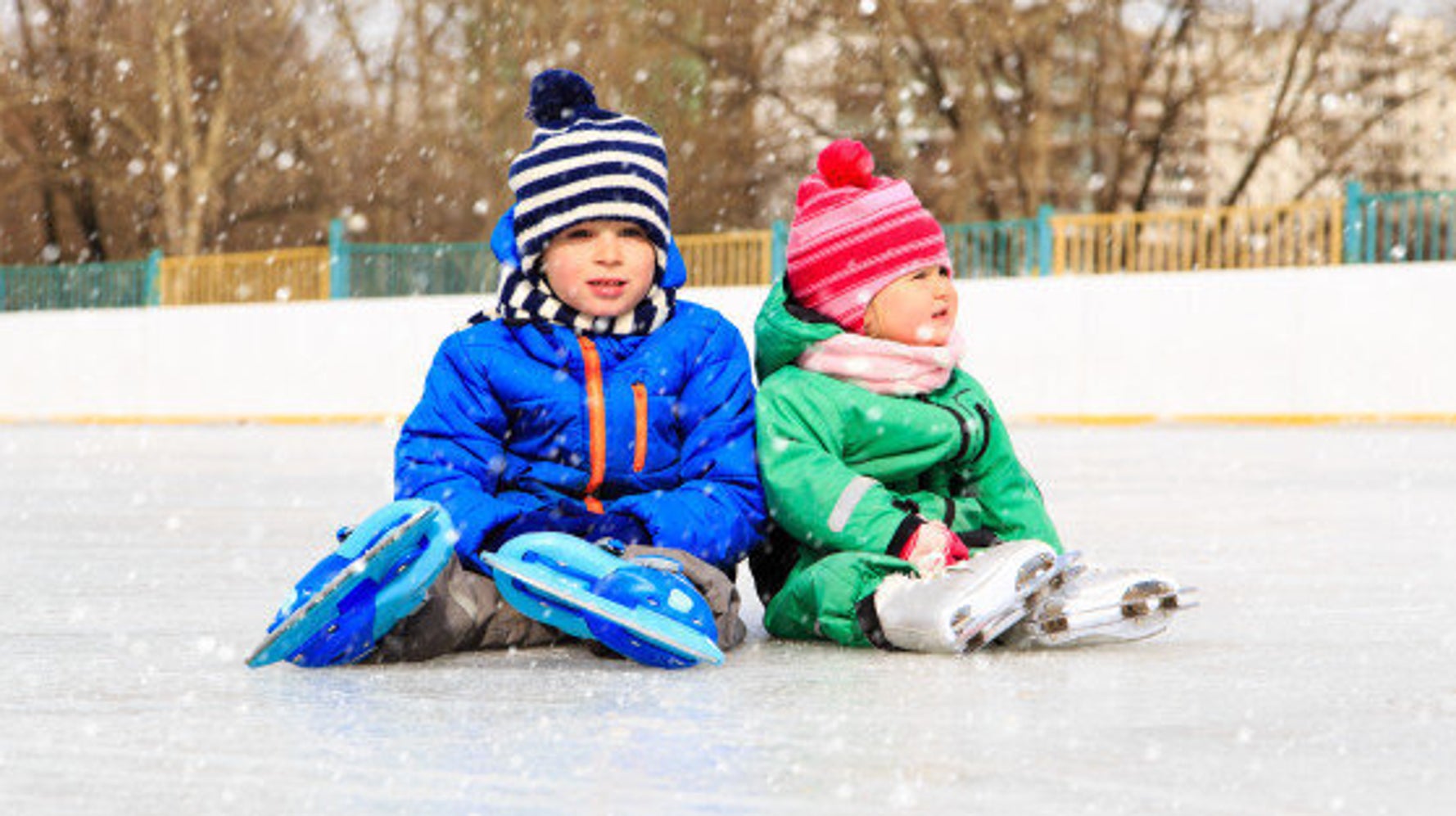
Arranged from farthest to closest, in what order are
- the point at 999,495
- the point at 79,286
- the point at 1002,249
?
the point at 79,286 → the point at 1002,249 → the point at 999,495

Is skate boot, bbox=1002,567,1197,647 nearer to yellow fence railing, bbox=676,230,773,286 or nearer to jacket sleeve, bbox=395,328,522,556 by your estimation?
jacket sleeve, bbox=395,328,522,556

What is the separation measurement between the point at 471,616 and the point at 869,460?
2.24 feet

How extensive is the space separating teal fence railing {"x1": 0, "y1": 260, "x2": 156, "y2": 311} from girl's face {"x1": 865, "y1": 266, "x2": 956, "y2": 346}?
1518 cm

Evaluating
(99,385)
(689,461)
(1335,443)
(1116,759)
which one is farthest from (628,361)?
(99,385)

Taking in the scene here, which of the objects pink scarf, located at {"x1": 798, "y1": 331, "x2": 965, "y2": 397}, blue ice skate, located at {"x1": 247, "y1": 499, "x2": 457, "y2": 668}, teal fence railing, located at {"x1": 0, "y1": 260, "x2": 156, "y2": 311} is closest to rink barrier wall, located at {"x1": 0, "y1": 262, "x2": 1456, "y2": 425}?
teal fence railing, located at {"x1": 0, "y1": 260, "x2": 156, "y2": 311}

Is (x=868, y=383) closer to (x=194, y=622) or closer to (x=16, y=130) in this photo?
(x=194, y=622)

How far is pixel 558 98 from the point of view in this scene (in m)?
3.23

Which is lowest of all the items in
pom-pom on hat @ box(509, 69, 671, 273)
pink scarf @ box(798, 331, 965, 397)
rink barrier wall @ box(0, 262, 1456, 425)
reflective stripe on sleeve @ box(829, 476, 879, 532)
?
rink barrier wall @ box(0, 262, 1456, 425)

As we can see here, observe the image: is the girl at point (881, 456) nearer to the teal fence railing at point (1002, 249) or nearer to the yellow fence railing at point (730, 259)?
the teal fence railing at point (1002, 249)

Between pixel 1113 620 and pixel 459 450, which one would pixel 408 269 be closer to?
pixel 459 450

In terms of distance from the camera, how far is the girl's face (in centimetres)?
323

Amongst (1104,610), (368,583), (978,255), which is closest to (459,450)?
(368,583)

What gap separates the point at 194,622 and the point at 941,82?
1992 cm

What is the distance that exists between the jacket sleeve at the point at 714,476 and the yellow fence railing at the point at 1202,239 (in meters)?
11.2
